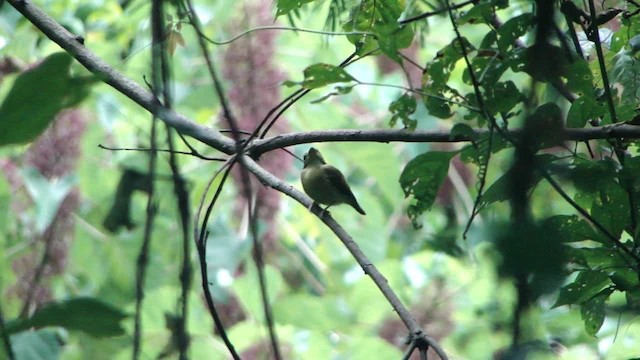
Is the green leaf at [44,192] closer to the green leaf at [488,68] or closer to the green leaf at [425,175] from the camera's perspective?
the green leaf at [425,175]

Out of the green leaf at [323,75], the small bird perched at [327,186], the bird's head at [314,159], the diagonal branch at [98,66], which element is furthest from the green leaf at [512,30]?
the bird's head at [314,159]

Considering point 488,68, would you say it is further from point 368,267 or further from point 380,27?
point 368,267

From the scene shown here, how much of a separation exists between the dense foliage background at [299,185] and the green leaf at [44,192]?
1 cm

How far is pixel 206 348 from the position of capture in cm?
320

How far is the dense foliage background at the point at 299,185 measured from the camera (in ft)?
2.47

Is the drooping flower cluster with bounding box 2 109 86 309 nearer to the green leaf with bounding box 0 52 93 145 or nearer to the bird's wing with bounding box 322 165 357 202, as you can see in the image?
the bird's wing with bounding box 322 165 357 202

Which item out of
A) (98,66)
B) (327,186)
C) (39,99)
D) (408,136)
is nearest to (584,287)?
(408,136)

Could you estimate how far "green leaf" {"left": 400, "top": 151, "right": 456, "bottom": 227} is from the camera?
64.0 inches

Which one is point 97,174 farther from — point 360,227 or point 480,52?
point 480,52

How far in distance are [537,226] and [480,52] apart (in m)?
0.98

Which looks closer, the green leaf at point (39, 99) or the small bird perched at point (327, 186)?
the green leaf at point (39, 99)

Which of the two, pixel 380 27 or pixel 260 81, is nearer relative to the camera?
pixel 380 27

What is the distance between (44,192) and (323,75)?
214 centimetres

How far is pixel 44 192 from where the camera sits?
11.3ft
